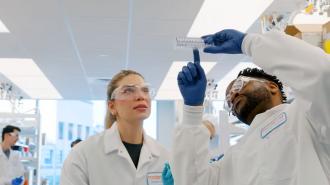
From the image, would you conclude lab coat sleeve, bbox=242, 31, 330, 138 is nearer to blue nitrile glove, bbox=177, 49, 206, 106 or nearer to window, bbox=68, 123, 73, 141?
blue nitrile glove, bbox=177, 49, 206, 106

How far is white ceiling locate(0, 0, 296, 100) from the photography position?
3.93m

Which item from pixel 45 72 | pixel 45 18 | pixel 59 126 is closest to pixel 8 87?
pixel 45 72

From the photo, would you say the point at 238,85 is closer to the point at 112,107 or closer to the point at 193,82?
the point at 193,82

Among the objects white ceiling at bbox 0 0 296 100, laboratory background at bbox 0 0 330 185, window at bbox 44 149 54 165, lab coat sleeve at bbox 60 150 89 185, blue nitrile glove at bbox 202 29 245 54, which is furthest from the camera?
window at bbox 44 149 54 165

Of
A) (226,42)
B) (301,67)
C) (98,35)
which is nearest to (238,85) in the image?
(226,42)

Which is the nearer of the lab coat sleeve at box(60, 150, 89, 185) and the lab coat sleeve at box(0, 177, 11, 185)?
the lab coat sleeve at box(60, 150, 89, 185)

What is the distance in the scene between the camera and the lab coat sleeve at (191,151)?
1424mm

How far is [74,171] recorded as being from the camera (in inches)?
70.7

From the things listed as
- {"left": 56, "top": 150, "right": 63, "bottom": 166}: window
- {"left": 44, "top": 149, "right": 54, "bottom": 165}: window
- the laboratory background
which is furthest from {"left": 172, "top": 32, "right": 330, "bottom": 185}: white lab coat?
{"left": 56, "top": 150, "right": 63, "bottom": 166}: window

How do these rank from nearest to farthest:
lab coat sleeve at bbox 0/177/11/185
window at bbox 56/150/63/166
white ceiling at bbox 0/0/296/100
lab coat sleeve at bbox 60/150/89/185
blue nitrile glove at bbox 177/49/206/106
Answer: blue nitrile glove at bbox 177/49/206/106, lab coat sleeve at bbox 60/150/89/185, white ceiling at bbox 0/0/296/100, lab coat sleeve at bbox 0/177/11/185, window at bbox 56/150/63/166

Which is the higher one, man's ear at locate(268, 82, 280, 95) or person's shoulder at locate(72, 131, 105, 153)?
man's ear at locate(268, 82, 280, 95)

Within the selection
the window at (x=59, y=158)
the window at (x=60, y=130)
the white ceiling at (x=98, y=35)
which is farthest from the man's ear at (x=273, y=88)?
the window at (x=60, y=130)

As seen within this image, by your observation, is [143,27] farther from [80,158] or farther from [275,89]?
[275,89]

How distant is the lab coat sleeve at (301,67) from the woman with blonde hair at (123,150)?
0.89 m
